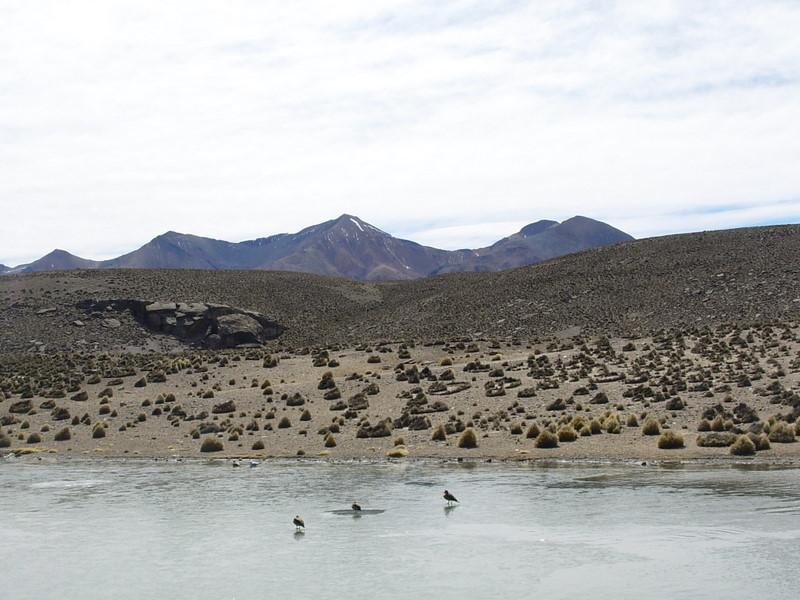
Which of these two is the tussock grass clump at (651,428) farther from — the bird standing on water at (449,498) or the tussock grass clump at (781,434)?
the bird standing on water at (449,498)

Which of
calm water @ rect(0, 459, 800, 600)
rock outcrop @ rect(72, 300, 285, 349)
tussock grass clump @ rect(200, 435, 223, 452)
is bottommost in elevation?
calm water @ rect(0, 459, 800, 600)

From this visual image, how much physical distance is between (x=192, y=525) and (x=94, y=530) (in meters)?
2.30

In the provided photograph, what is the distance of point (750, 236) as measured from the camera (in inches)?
3223

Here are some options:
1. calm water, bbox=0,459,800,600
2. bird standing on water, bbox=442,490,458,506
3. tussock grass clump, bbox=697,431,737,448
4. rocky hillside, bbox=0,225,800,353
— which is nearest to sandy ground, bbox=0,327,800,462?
tussock grass clump, bbox=697,431,737,448

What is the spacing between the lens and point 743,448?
24781mm

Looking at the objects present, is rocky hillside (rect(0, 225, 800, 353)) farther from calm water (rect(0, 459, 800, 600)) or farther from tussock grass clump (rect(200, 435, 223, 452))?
calm water (rect(0, 459, 800, 600))

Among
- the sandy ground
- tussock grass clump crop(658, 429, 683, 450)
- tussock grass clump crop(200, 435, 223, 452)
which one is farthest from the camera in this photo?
tussock grass clump crop(200, 435, 223, 452)

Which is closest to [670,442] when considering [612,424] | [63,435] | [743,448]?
[743,448]

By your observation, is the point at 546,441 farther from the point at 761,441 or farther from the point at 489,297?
the point at 489,297

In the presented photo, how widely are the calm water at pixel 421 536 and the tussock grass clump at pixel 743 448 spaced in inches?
80.5

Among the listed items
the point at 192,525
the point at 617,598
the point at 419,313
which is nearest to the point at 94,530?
the point at 192,525

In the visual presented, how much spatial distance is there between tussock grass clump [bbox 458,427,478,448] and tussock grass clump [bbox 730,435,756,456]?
342 inches

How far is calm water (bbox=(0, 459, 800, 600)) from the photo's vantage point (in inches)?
557

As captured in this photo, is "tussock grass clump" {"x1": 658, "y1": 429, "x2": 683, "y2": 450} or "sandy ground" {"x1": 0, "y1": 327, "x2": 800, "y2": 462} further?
"sandy ground" {"x1": 0, "y1": 327, "x2": 800, "y2": 462}
